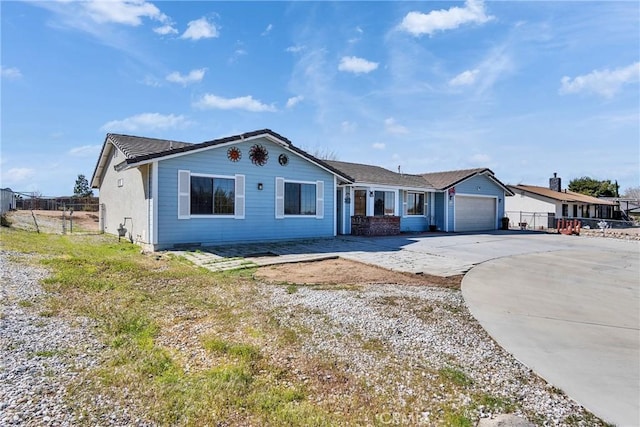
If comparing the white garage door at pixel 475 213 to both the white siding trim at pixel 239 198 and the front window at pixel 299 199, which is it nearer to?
the front window at pixel 299 199

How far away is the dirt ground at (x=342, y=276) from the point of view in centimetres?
708

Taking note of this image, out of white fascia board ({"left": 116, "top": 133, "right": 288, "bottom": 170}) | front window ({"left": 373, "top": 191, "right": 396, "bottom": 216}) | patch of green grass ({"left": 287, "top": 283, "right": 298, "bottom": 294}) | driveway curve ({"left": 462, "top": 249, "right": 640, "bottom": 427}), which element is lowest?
driveway curve ({"left": 462, "top": 249, "right": 640, "bottom": 427})

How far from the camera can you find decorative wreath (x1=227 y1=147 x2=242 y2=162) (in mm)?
11859

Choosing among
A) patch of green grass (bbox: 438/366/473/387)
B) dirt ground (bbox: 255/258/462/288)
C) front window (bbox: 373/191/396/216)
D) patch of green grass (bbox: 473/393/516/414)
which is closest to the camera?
patch of green grass (bbox: 473/393/516/414)

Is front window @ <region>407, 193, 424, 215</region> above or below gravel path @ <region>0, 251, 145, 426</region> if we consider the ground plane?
above

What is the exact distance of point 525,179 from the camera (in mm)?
48188

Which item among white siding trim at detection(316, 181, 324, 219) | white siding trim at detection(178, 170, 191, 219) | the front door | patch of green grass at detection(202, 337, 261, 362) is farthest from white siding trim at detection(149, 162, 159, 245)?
the front door

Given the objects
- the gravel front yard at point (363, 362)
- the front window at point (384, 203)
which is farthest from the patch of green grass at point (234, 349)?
the front window at point (384, 203)

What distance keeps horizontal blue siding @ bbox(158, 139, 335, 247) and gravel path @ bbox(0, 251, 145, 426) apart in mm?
5748

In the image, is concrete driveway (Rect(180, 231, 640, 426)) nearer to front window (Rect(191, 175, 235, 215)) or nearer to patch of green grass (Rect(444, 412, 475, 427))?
patch of green grass (Rect(444, 412, 475, 427))

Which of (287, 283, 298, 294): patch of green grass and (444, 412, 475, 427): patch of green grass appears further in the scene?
(287, 283, 298, 294): patch of green grass

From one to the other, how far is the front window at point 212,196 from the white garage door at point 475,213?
48.3 ft

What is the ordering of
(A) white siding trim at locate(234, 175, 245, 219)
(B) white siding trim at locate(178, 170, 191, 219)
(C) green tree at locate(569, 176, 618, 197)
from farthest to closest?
(C) green tree at locate(569, 176, 618, 197) < (A) white siding trim at locate(234, 175, 245, 219) < (B) white siding trim at locate(178, 170, 191, 219)

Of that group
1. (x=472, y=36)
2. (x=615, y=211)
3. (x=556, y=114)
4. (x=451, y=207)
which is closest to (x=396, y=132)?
(x=451, y=207)
